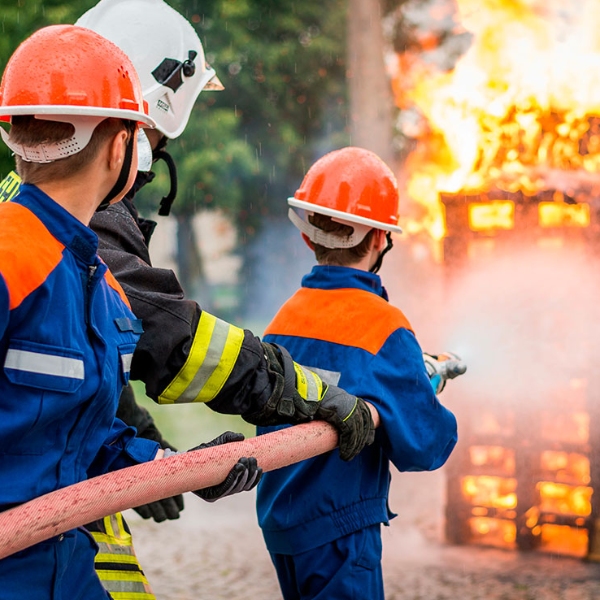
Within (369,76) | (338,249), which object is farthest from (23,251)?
(369,76)

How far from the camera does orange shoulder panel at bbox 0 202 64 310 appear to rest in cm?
166

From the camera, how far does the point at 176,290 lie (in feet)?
7.99

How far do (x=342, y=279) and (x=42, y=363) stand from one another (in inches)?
61.3

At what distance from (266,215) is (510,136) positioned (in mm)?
12134

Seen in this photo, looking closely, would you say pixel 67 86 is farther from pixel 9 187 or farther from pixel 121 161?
pixel 9 187

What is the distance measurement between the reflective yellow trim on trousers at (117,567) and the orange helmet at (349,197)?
122 centimetres

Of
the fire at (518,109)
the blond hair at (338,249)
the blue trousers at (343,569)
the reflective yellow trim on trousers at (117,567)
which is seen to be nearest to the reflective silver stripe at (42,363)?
the reflective yellow trim on trousers at (117,567)

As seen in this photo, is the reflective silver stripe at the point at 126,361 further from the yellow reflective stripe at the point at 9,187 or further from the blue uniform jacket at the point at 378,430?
the blue uniform jacket at the point at 378,430

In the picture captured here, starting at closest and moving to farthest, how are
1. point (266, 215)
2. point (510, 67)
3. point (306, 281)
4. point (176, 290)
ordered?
1. point (176, 290)
2. point (306, 281)
3. point (510, 67)
4. point (266, 215)

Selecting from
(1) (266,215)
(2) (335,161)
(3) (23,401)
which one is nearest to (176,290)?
(3) (23,401)

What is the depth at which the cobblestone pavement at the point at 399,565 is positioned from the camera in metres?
5.17

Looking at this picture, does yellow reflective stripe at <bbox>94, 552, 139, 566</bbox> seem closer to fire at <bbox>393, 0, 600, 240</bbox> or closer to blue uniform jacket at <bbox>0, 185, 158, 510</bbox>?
blue uniform jacket at <bbox>0, 185, 158, 510</bbox>

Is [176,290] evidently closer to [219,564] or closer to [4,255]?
[4,255]

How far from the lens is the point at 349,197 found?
128 inches
